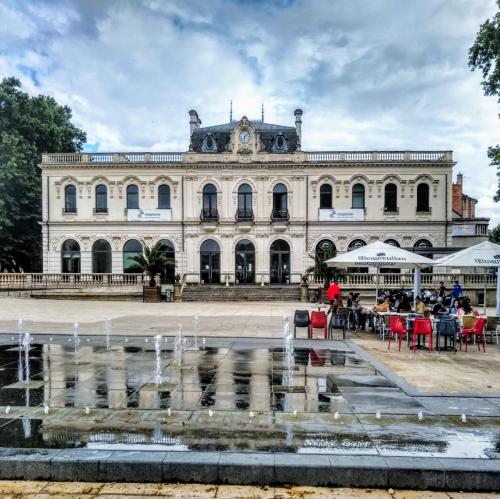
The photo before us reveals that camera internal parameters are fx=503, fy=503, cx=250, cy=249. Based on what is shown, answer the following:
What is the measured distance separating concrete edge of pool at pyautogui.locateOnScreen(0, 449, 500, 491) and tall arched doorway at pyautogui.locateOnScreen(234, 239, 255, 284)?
113 feet

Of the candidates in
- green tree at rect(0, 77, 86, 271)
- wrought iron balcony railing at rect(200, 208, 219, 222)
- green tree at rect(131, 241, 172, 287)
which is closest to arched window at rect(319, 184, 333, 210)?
wrought iron balcony railing at rect(200, 208, 219, 222)

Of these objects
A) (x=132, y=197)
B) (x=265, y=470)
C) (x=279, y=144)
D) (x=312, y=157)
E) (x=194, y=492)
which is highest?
(x=279, y=144)

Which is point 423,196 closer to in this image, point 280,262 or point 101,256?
point 280,262

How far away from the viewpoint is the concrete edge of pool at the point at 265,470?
505 cm

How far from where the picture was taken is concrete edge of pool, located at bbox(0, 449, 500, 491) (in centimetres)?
505

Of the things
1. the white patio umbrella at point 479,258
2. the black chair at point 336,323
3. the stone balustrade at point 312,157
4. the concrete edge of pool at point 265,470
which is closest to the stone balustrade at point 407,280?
the stone balustrade at point 312,157

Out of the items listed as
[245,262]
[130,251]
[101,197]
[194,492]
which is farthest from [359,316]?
[101,197]

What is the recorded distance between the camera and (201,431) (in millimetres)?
6207

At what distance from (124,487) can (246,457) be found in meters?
1.26

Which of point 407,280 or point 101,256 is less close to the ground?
point 101,256

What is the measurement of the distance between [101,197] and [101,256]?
474 centimetres

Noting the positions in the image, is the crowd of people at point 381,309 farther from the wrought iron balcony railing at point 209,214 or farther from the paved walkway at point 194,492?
the wrought iron balcony railing at point 209,214

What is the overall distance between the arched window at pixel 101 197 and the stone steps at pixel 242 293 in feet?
35.7

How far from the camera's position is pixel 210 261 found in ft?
131
